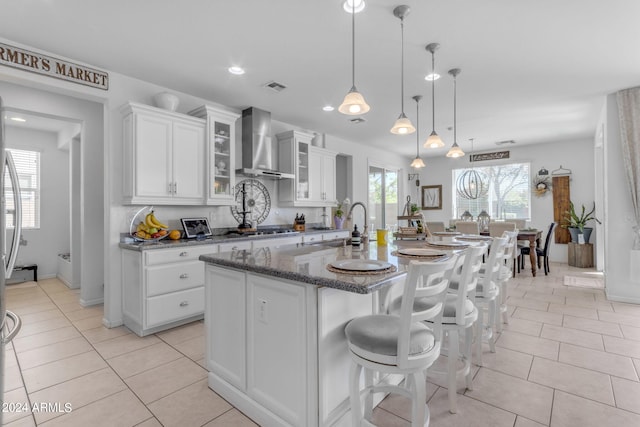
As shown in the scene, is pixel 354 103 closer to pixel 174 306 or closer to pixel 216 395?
pixel 216 395

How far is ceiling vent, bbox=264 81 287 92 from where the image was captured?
3650 mm

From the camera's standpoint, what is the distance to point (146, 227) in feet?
10.8

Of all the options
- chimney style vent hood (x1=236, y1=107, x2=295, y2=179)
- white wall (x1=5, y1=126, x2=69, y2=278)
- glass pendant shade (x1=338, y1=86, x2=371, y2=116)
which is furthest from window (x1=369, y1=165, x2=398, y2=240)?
white wall (x1=5, y1=126, x2=69, y2=278)

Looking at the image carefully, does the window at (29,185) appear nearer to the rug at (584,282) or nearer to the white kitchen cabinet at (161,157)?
the white kitchen cabinet at (161,157)

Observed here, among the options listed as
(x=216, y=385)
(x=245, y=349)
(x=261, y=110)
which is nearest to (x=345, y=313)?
(x=245, y=349)

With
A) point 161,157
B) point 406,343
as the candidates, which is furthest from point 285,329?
point 161,157

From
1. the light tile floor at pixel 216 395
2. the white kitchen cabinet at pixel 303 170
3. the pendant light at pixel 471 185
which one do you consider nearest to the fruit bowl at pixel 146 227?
the light tile floor at pixel 216 395

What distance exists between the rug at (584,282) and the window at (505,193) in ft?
7.26

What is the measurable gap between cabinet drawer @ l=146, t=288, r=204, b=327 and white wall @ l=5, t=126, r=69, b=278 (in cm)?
391

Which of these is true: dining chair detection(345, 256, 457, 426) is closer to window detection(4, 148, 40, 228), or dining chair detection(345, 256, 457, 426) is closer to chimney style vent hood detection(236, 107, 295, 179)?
chimney style vent hood detection(236, 107, 295, 179)

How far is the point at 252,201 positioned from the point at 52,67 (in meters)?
2.55

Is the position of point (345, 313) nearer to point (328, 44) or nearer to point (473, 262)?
point (473, 262)

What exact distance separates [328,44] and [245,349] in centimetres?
253

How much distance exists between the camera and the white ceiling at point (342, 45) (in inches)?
91.7
